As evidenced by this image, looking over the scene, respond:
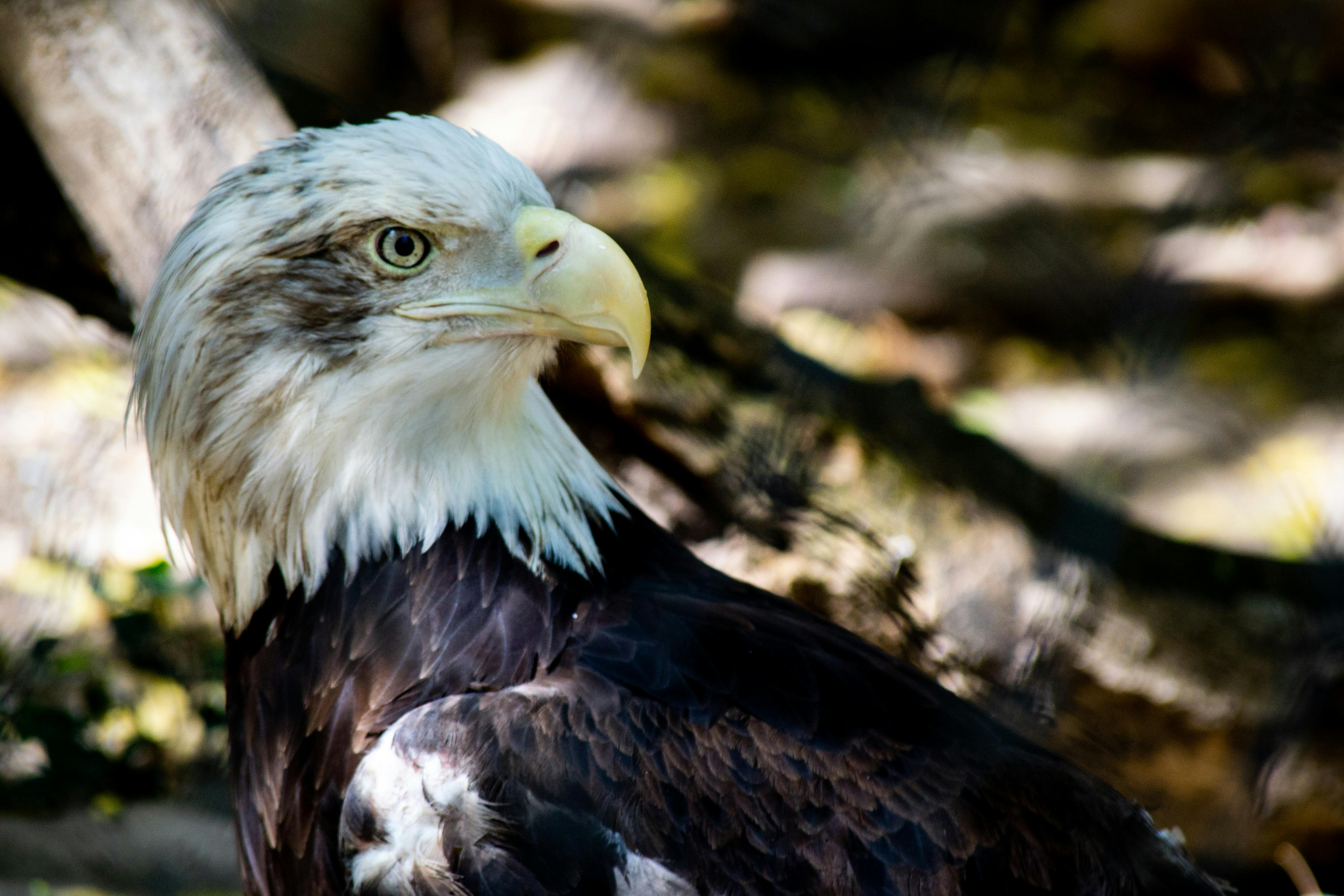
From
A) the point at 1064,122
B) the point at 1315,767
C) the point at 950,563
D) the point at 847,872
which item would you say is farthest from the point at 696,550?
the point at 1064,122

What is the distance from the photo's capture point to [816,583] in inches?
102

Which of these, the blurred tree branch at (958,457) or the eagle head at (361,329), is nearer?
the eagle head at (361,329)

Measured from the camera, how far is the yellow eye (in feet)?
5.31

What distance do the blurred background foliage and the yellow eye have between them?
667 mm

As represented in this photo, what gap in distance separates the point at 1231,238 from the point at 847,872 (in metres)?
3.01

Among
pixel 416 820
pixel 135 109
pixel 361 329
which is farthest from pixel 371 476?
pixel 135 109

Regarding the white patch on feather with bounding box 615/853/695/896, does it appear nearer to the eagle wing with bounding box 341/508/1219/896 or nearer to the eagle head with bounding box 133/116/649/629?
the eagle wing with bounding box 341/508/1219/896

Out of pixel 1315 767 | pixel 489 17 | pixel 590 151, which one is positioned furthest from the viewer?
pixel 489 17

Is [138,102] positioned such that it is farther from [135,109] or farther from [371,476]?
[371,476]

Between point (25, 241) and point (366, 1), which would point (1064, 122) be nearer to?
point (366, 1)

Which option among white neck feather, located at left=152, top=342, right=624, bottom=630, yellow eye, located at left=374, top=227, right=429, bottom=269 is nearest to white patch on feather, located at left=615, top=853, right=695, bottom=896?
white neck feather, located at left=152, top=342, right=624, bottom=630

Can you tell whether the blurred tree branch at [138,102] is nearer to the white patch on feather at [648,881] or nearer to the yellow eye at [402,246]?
the yellow eye at [402,246]

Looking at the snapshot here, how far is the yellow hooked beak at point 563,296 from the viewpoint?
5.26 ft

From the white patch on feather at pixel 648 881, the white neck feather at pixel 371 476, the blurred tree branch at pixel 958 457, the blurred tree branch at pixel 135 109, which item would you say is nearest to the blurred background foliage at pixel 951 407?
the blurred tree branch at pixel 958 457
